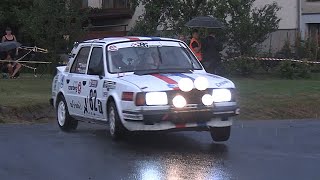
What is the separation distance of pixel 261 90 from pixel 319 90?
1539 millimetres

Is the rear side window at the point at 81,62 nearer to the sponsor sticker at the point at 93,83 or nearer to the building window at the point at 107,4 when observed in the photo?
the sponsor sticker at the point at 93,83

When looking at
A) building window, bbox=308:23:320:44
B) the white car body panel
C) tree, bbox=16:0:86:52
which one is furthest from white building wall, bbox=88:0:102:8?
the white car body panel

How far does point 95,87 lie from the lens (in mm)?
11086

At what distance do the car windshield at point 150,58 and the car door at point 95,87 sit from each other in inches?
10.0

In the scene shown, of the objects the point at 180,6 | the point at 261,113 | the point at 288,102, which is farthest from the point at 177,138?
the point at 180,6

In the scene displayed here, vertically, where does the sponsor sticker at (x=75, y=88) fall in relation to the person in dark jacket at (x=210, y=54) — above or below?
below

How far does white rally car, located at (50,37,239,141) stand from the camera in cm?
975

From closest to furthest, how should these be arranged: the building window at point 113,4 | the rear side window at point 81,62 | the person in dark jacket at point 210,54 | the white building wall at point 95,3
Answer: the rear side window at point 81,62, the person in dark jacket at point 210,54, the building window at point 113,4, the white building wall at point 95,3

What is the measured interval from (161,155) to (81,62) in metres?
3.31

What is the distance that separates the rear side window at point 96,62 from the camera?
36.4 feet

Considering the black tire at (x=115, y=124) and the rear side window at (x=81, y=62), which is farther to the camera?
the rear side window at (x=81, y=62)

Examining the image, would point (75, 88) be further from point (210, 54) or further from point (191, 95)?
point (210, 54)

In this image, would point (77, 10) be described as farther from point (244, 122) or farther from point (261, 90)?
point (244, 122)

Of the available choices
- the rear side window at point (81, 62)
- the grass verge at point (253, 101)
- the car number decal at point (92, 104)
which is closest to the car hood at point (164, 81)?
the car number decal at point (92, 104)
